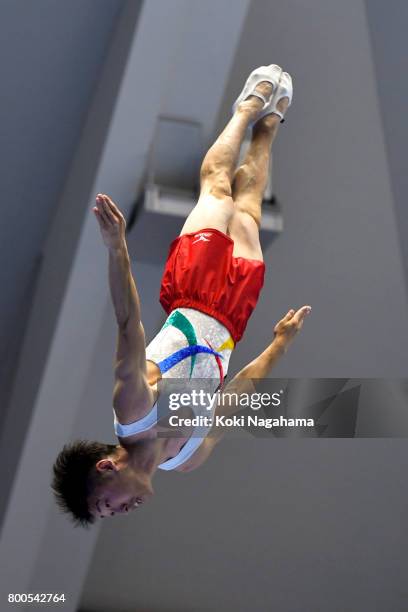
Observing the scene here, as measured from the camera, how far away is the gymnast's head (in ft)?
14.1

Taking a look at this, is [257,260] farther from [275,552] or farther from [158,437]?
[275,552]

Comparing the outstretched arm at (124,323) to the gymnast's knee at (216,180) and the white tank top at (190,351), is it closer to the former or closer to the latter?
the white tank top at (190,351)

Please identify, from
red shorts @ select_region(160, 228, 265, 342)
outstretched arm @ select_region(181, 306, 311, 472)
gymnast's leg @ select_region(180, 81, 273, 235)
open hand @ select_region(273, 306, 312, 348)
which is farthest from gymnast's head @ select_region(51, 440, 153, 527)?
gymnast's leg @ select_region(180, 81, 273, 235)

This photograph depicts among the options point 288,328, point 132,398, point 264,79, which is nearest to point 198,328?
point 288,328

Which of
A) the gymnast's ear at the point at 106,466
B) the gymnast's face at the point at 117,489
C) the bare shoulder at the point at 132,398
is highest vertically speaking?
the bare shoulder at the point at 132,398

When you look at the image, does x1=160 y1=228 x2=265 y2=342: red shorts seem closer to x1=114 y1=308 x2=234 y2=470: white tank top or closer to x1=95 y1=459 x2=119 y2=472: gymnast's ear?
x1=114 y1=308 x2=234 y2=470: white tank top

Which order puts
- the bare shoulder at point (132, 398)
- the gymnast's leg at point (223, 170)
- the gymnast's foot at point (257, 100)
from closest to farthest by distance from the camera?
the bare shoulder at point (132, 398), the gymnast's leg at point (223, 170), the gymnast's foot at point (257, 100)

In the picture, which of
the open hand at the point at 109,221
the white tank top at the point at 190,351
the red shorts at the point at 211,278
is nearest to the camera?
the open hand at the point at 109,221

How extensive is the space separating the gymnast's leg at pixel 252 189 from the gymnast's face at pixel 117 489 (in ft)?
4.00

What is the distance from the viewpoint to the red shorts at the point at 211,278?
4605 mm

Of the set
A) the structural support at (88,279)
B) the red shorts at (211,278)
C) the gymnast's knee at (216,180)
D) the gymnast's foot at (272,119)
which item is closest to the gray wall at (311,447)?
the structural support at (88,279)

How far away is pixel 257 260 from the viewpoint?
479 centimetres

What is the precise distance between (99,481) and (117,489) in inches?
3.5

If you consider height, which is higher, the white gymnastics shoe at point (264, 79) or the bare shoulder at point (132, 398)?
the white gymnastics shoe at point (264, 79)
